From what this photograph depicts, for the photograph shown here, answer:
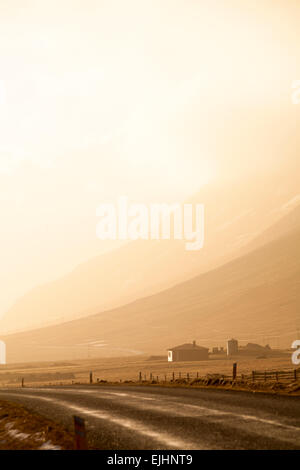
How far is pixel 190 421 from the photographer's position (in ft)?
62.8

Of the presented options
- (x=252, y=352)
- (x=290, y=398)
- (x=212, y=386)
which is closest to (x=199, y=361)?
(x=252, y=352)

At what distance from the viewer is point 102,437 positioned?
1698 centimetres

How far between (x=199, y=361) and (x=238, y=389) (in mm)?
115370

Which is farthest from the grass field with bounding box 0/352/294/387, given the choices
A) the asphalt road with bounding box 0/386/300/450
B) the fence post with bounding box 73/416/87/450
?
the fence post with bounding box 73/416/87/450

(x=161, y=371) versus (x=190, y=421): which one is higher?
(x=190, y=421)

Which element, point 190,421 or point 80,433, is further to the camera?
point 190,421

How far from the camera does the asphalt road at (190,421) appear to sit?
49.8 feet

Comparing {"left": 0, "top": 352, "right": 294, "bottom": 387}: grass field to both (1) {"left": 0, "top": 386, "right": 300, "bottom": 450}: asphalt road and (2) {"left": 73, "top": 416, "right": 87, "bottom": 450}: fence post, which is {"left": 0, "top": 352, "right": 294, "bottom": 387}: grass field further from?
(2) {"left": 73, "top": 416, "right": 87, "bottom": 450}: fence post

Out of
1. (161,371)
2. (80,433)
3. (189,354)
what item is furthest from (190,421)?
(189,354)

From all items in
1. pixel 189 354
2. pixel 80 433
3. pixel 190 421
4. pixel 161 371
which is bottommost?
pixel 161 371

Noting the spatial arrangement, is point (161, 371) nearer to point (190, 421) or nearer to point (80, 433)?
point (190, 421)

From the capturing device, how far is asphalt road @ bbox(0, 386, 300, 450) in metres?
15.2

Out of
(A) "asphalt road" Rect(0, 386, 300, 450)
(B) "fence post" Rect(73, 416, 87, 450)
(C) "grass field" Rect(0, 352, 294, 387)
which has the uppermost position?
(B) "fence post" Rect(73, 416, 87, 450)
